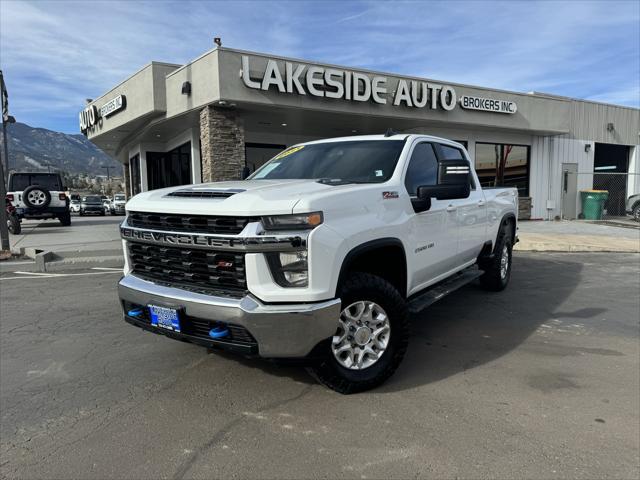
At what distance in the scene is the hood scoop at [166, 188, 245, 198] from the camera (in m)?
3.39

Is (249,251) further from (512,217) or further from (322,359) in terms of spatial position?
(512,217)

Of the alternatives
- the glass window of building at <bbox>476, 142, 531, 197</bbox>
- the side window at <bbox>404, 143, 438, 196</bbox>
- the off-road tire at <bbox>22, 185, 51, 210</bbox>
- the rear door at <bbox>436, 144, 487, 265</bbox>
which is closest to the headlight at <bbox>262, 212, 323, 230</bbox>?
the side window at <bbox>404, 143, 438, 196</bbox>

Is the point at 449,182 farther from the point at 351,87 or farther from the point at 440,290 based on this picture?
the point at 351,87

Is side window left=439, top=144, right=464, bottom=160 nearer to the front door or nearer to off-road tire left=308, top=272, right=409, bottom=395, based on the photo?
off-road tire left=308, top=272, right=409, bottom=395

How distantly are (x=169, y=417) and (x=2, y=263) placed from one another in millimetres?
8621

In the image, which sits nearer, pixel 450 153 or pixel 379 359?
pixel 379 359

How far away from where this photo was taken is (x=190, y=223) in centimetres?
332

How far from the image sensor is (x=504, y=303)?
6.31 m

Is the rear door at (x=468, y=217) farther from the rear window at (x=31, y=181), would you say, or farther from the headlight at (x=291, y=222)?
the rear window at (x=31, y=181)

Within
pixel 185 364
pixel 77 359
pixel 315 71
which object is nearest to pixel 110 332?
pixel 77 359

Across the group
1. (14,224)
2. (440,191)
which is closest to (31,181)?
(14,224)

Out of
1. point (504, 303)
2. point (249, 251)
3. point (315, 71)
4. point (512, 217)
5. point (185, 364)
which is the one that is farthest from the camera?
point (315, 71)

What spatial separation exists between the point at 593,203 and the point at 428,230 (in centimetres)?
1944

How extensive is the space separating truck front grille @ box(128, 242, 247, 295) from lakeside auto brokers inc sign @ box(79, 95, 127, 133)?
1511 centimetres
